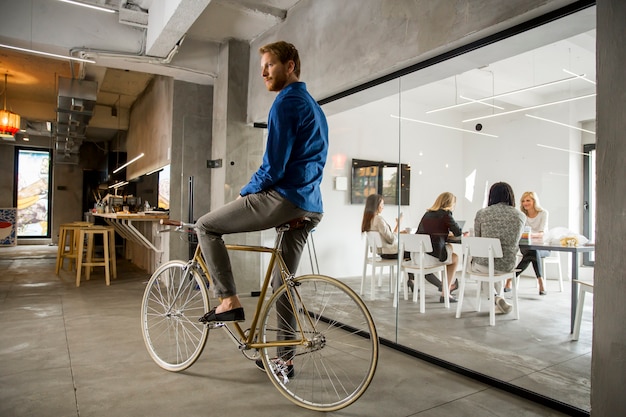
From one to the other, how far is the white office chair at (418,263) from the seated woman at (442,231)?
0.03 metres

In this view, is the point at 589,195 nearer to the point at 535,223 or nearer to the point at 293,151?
the point at 535,223

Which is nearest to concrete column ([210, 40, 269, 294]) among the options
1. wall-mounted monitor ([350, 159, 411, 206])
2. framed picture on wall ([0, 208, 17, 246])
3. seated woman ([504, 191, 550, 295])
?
wall-mounted monitor ([350, 159, 411, 206])

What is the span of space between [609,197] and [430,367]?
1.36m

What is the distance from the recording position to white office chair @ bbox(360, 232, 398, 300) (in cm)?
303

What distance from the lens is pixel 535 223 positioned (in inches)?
86.3

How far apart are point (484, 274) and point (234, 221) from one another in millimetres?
1468

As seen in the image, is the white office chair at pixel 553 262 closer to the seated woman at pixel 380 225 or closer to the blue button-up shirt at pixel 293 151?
the seated woman at pixel 380 225

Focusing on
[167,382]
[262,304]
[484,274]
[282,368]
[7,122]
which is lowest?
[167,382]

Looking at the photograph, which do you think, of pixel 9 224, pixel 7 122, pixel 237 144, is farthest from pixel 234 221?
pixel 9 224

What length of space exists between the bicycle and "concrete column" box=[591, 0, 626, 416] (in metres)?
0.86

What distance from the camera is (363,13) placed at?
9.66ft

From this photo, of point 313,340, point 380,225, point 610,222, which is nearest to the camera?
point 610,222

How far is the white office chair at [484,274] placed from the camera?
233cm

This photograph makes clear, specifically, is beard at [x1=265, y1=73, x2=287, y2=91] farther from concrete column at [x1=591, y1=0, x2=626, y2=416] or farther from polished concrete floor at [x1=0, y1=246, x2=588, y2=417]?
polished concrete floor at [x1=0, y1=246, x2=588, y2=417]
